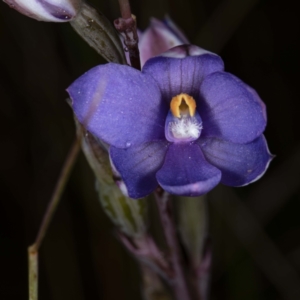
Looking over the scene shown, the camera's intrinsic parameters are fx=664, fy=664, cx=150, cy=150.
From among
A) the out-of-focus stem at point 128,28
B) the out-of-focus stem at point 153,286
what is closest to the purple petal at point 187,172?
the out-of-focus stem at point 128,28

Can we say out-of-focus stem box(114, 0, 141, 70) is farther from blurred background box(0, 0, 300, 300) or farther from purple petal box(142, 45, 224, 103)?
blurred background box(0, 0, 300, 300)

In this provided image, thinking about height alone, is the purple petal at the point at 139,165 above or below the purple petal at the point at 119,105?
below

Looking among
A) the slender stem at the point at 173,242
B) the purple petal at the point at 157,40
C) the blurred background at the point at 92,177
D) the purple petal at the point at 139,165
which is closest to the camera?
the purple petal at the point at 139,165

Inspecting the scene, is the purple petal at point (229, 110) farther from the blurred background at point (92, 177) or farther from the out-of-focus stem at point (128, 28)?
the blurred background at point (92, 177)

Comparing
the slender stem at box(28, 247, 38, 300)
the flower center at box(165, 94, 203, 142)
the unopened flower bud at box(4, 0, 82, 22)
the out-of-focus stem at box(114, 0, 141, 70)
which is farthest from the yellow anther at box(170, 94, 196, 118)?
the slender stem at box(28, 247, 38, 300)

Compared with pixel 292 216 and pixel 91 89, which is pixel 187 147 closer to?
pixel 91 89

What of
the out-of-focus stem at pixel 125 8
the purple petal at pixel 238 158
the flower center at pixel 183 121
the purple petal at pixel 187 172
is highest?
the out-of-focus stem at pixel 125 8
